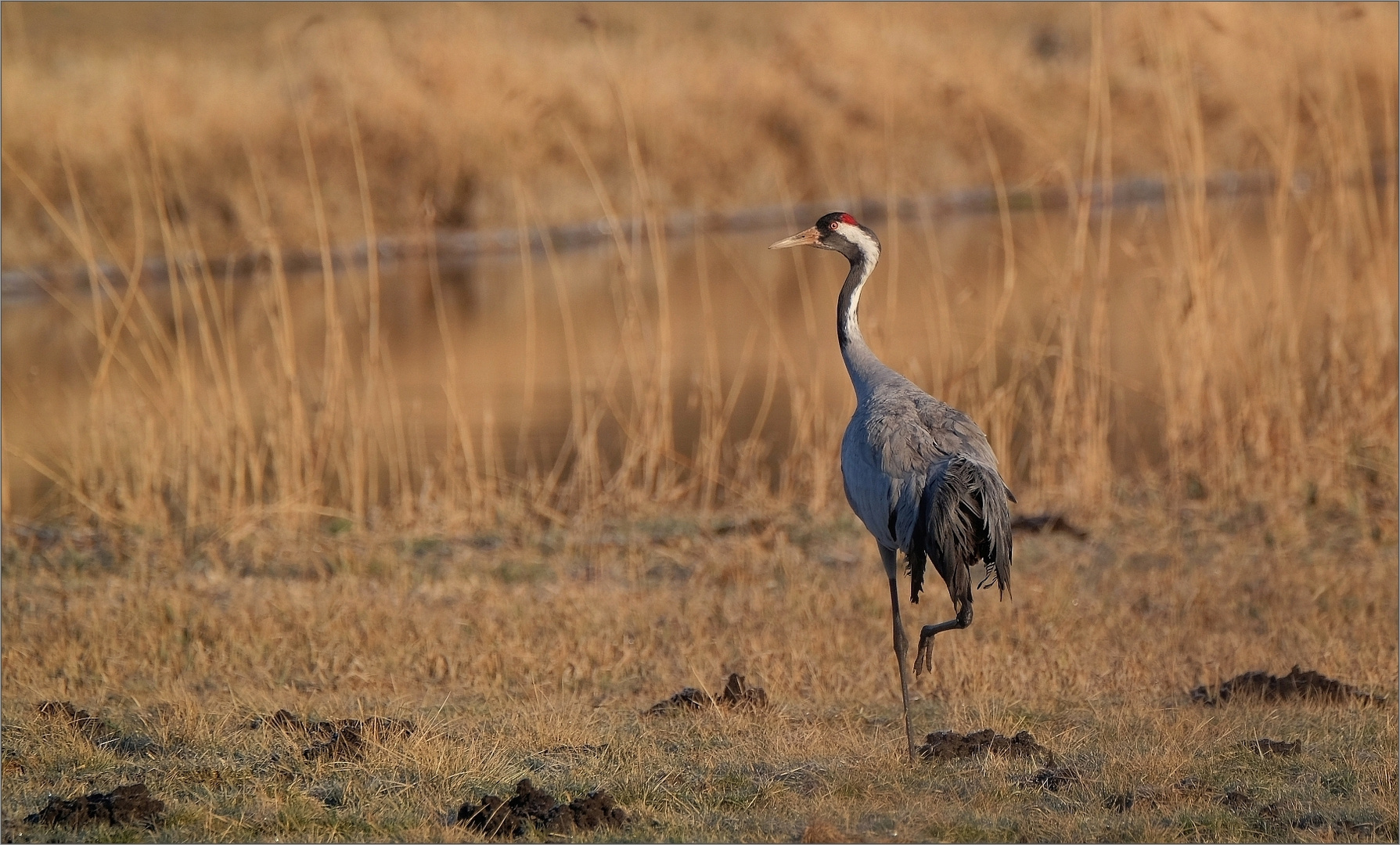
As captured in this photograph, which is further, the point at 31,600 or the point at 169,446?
the point at 169,446

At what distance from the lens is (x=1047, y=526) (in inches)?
279

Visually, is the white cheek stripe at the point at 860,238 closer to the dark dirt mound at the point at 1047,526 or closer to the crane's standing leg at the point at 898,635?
the crane's standing leg at the point at 898,635

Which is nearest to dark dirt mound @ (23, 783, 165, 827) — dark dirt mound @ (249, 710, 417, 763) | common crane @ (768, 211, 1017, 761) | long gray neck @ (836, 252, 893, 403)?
dark dirt mound @ (249, 710, 417, 763)

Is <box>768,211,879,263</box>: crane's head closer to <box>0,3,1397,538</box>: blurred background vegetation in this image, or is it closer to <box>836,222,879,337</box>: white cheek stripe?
<box>836,222,879,337</box>: white cheek stripe

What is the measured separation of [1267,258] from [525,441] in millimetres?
8441

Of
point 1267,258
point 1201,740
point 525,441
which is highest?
point 1267,258

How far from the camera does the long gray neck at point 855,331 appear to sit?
4.95m

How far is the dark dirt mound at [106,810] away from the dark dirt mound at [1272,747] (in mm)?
2667

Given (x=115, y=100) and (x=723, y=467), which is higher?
(x=115, y=100)

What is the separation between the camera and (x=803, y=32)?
21000mm

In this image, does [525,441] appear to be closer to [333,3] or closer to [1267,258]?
[1267,258]

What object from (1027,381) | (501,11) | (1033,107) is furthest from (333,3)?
A: (1027,381)

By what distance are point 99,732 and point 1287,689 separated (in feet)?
11.1

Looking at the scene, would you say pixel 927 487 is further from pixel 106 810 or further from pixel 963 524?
pixel 106 810
